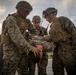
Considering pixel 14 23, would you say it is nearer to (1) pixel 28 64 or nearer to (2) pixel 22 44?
(2) pixel 22 44

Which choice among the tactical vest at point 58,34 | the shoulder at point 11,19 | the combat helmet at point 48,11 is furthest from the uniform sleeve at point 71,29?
the shoulder at point 11,19

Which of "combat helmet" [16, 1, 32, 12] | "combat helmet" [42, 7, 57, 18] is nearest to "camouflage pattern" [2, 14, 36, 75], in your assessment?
"combat helmet" [16, 1, 32, 12]

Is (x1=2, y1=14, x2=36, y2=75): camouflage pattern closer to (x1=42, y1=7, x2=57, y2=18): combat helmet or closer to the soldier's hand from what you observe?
the soldier's hand

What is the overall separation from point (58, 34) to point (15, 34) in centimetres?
146

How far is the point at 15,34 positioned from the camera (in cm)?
638

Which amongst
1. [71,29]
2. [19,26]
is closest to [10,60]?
[19,26]

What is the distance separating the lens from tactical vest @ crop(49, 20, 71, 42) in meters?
Result: 7.33

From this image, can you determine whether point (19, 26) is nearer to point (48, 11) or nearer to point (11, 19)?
point (11, 19)

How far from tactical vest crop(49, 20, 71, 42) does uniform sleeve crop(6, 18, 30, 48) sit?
1318mm

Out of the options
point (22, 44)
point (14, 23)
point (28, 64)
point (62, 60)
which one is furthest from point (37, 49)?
point (28, 64)

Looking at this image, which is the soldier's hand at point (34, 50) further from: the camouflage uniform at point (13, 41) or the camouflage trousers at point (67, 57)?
the camouflage trousers at point (67, 57)

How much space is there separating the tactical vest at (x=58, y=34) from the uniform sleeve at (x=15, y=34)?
1.32 m

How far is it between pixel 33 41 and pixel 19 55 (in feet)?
1.65

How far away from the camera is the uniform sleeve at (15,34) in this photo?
6.31m
